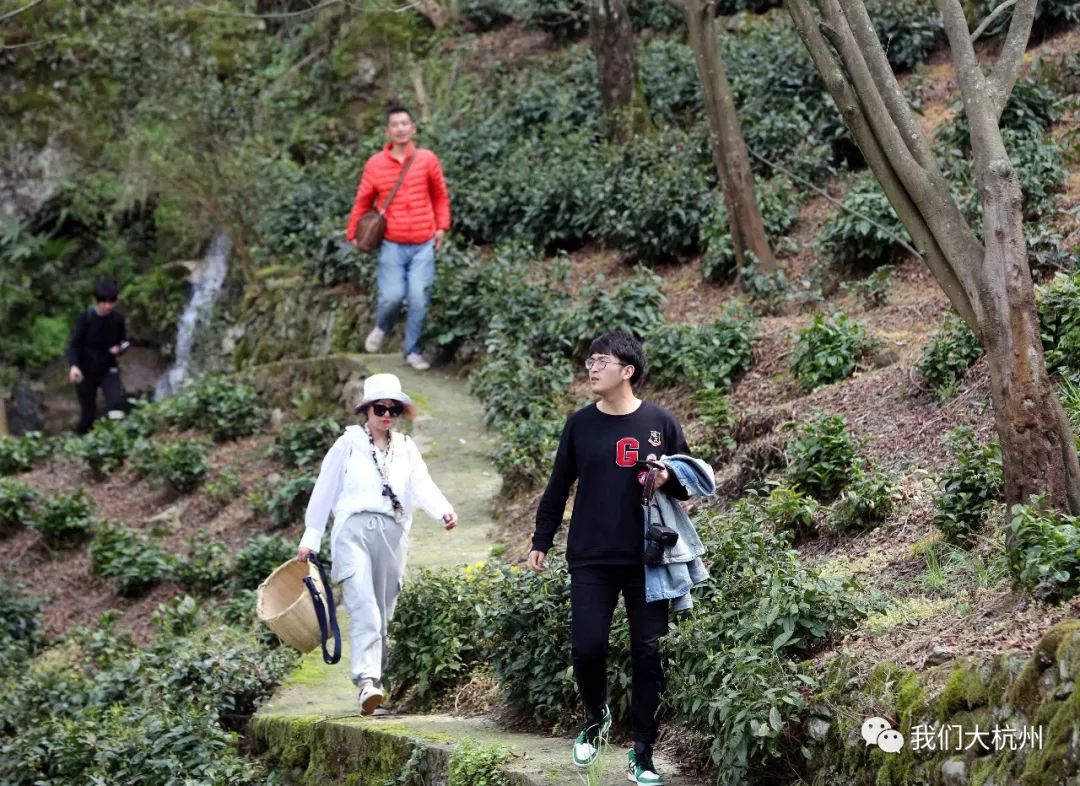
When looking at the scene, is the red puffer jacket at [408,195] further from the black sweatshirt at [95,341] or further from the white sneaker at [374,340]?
the black sweatshirt at [95,341]

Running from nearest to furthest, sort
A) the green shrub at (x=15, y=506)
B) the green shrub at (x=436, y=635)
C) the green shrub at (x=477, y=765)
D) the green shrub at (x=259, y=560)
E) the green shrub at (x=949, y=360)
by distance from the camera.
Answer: the green shrub at (x=477, y=765) < the green shrub at (x=436, y=635) < the green shrub at (x=949, y=360) < the green shrub at (x=259, y=560) < the green shrub at (x=15, y=506)

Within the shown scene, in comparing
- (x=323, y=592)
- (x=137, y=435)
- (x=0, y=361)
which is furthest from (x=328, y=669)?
(x=0, y=361)

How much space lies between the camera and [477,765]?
5.55 meters

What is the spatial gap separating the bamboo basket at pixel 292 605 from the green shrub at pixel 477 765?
1.71 m

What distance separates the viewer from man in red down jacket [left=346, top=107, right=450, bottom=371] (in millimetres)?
12469

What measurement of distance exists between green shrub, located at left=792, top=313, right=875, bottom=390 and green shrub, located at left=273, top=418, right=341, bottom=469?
498 cm

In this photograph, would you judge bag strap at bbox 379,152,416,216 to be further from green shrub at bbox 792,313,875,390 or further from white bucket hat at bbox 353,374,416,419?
white bucket hat at bbox 353,374,416,419

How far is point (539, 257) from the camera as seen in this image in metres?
13.9

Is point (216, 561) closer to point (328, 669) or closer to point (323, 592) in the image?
point (328, 669)

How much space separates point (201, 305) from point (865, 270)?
38.7 ft

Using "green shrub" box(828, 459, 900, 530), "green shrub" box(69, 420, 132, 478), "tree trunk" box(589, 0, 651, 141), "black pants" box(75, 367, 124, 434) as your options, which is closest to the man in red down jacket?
"tree trunk" box(589, 0, 651, 141)

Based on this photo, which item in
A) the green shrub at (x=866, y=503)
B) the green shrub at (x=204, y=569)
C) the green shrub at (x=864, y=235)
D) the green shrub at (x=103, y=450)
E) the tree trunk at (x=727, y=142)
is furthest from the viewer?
the green shrub at (x=103, y=450)

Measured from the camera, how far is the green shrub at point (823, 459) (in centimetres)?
740

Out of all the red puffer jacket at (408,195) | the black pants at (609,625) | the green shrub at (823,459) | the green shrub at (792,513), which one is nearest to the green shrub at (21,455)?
the red puffer jacket at (408,195)
